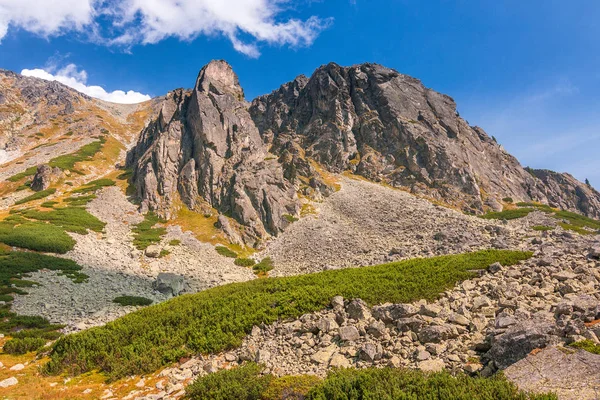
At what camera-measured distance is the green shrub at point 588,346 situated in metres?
7.93

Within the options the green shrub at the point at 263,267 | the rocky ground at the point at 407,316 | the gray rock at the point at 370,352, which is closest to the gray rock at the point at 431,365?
the rocky ground at the point at 407,316

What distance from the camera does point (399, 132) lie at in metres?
84.2

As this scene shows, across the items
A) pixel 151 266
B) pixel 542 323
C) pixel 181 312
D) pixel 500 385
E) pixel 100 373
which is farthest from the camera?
pixel 151 266

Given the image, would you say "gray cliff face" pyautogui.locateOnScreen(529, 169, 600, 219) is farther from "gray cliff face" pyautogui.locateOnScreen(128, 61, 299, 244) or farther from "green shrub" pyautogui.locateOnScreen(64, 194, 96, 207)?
"green shrub" pyautogui.locateOnScreen(64, 194, 96, 207)

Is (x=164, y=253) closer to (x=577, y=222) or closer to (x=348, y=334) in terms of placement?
(x=348, y=334)

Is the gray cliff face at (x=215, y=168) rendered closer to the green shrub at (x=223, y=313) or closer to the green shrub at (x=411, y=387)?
the green shrub at (x=223, y=313)

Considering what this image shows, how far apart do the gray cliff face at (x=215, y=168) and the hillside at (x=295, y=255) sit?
407mm

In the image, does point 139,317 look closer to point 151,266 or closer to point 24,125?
point 151,266

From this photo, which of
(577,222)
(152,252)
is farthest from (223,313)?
(577,222)

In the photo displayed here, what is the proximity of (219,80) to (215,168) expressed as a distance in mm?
35859

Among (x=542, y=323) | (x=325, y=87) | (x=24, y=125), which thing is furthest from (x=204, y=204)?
(x=24, y=125)

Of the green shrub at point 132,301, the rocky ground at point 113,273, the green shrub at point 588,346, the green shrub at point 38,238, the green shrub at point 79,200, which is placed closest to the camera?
the green shrub at point 588,346

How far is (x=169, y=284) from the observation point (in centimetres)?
3086

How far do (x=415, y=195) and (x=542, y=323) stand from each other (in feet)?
205
